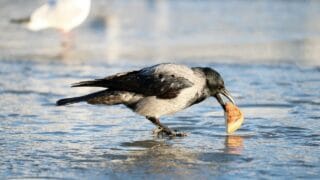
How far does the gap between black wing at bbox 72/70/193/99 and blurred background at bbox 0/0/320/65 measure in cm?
592

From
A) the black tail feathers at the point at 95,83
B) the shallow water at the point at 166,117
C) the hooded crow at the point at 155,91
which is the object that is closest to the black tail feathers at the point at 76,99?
the hooded crow at the point at 155,91

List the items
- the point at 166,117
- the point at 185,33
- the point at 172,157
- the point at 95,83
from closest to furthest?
the point at 172,157 < the point at 95,83 < the point at 166,117 < the point at 185,33

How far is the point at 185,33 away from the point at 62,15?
3102mm

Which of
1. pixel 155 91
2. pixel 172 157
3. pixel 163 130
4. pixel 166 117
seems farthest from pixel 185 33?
pixel 172 157

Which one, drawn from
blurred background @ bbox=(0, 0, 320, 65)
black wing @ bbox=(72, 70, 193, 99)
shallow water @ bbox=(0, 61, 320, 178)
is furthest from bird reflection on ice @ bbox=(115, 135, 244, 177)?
blurred background @ bbox=(0, 0, 320, 65)

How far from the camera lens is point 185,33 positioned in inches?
705

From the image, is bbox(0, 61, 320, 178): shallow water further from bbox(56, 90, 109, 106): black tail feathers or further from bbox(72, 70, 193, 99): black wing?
bbox(72, 70, 193, 99): black wing

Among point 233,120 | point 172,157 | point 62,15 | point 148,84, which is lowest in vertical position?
point 172,157

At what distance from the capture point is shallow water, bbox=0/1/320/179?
21.3 feet

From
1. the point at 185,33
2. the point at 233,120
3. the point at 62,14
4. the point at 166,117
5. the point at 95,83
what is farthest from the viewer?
the point at 185,33

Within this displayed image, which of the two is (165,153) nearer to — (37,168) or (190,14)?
(37,168)

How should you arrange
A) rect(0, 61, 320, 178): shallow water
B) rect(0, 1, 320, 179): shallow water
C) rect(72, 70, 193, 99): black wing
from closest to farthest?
1. rect(0, 61, 320, 178): shallow water
2. rect(0, 1, 320, 179): shallow water
3. rect(72, 70, 193, 99): black wing

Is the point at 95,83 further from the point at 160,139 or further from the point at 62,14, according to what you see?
the point at 62,14

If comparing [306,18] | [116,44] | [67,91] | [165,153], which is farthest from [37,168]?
[306,18]
